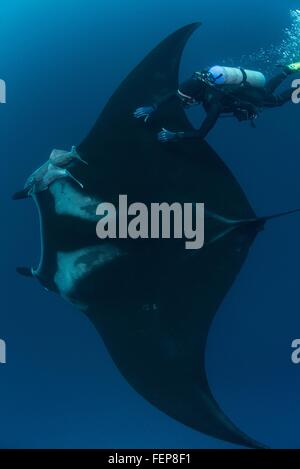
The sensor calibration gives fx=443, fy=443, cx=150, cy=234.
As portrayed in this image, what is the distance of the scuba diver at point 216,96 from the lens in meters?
3.28

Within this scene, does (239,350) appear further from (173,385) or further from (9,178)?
(9,178)

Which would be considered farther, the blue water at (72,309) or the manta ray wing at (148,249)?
the blue water at (72,309)

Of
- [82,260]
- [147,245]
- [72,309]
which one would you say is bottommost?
[82,260]

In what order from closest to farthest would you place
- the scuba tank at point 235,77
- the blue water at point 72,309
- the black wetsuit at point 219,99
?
the black wetsuit at point 219,99
the scuba tank at point 235,77
the blue water at point 72,309

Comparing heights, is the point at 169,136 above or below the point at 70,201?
above

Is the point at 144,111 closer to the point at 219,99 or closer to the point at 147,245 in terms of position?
the point at 219,99

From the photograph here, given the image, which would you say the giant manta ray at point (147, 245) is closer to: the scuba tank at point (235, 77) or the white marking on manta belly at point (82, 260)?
the white marking on manta belly at point (82, 260)

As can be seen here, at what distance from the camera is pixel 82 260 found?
3336 mm

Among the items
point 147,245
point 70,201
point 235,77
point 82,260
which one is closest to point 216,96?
point 235,77

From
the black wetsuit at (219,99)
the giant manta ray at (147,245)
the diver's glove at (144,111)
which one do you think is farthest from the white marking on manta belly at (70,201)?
the black wetsuit at (219,99)

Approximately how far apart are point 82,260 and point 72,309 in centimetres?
255

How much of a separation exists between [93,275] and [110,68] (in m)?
3.27

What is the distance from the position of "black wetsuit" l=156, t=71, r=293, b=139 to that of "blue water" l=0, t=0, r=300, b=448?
176 cm

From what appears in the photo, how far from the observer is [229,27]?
17.8 ft
